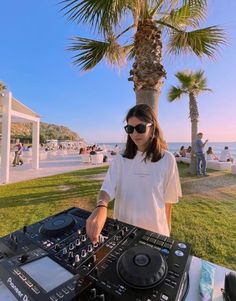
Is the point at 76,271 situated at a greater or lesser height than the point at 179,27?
lesser

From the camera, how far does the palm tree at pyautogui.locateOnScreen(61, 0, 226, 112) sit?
12.3 feet

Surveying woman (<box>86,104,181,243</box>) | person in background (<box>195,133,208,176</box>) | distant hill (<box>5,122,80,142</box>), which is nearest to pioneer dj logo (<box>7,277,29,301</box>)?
woman (<box>86,104,181,243</box>)

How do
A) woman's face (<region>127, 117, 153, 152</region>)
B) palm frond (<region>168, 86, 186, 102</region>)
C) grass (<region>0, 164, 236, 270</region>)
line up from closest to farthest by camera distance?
woman's face (<region>127, 117, 153, 152</region>)
grass (<region>0, 164, 236, 270</region>)
palm frond (<region>168, 86, 186, 102</region>)

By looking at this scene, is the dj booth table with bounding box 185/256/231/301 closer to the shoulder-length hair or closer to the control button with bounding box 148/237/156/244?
the control button with bounding box 148/237/156/244

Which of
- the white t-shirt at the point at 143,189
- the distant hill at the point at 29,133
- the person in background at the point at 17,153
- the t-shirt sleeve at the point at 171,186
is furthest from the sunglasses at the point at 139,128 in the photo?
the distant hill at the point at 29,133

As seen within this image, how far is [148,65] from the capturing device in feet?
12.9

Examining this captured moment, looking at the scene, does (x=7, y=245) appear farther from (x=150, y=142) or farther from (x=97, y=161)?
(x=97, y=161)

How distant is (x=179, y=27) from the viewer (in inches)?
187

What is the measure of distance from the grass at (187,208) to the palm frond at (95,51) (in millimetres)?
3692

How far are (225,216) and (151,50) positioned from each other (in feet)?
12.6

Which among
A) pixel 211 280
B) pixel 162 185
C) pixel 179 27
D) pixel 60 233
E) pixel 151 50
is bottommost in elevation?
pixel 211 280

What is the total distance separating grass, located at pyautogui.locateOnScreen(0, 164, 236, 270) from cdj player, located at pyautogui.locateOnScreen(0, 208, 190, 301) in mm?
2433

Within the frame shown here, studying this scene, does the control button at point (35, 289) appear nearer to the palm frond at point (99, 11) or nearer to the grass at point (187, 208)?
the grass at point (187, 208)

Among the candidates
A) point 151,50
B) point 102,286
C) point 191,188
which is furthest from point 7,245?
point 191,188
